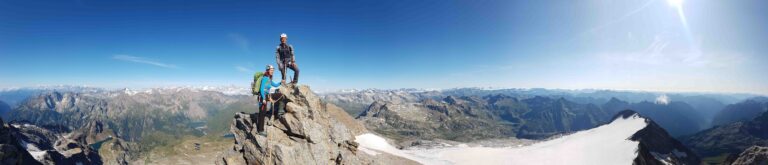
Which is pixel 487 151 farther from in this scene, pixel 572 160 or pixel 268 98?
pixel 268 98

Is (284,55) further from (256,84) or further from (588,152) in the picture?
(588,152)

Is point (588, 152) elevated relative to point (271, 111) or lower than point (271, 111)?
lower

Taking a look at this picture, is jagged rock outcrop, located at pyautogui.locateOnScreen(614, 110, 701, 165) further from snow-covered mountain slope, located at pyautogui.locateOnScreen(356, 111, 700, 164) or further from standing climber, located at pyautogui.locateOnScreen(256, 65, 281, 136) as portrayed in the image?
standing climber, located at pyautogui.locateOnScreen(256, 65, 281, 136)

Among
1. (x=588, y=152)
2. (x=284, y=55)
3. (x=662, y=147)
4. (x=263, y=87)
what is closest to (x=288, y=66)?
(x=284, y=55)

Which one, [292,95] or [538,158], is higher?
[292,95]

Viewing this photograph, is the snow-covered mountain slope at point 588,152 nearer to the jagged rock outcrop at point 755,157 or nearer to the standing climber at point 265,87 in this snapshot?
the jagged rock outcrop at point 755,157

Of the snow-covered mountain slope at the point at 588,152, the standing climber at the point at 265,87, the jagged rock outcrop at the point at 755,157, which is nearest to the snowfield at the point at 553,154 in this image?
the snow-covered mountain slope at the point at 588,152

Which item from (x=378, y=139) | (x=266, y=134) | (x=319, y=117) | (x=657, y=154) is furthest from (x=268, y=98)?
(x=657, y=154)
